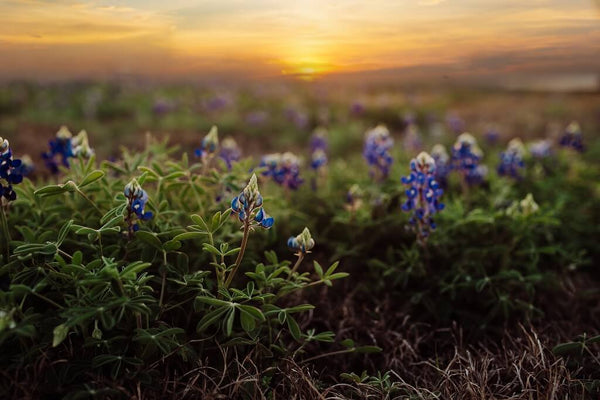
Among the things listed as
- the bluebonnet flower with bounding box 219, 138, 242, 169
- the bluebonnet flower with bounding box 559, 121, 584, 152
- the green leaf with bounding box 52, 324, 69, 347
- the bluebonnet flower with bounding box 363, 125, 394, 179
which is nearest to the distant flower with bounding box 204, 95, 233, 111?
the bluebonnet flower with bounding box 219, 138, 242, 169

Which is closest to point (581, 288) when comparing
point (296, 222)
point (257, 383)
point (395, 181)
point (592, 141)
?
point (395, 181)

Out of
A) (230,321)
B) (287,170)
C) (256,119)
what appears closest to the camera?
(230,321)

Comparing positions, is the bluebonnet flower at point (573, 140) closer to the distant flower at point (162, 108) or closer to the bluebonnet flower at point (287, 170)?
the bluebonnet flower at point (287, 170)

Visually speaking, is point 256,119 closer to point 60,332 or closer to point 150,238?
point 150,238

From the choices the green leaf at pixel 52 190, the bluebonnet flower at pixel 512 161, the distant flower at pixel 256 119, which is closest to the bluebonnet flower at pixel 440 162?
the bluebonnet flower at pixel 512 161

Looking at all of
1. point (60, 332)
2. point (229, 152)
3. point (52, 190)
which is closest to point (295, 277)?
point (60, 332)

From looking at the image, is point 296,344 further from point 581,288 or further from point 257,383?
point 581,288

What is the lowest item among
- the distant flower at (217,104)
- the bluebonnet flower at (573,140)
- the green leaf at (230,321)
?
the distant flower at (217,104)
